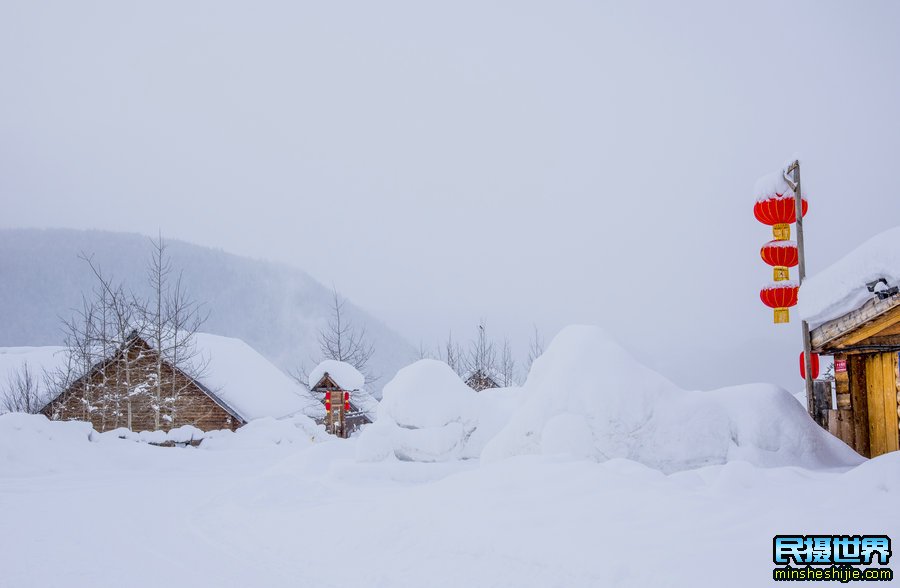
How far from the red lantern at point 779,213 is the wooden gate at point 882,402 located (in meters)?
3.06

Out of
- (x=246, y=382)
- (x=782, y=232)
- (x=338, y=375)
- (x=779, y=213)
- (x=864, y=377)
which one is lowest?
(x=246, y=382)

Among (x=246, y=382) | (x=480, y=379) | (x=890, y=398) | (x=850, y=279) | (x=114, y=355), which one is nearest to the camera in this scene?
(x=850, y=279)

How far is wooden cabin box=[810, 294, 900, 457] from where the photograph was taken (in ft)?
32.2

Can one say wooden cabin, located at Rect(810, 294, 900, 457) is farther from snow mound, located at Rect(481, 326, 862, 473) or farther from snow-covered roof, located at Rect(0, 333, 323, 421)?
snow-covered roof, located at Rect(0, 333, 323, 421)

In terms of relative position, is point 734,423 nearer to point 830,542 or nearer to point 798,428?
point 798,428

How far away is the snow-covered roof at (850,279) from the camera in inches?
325

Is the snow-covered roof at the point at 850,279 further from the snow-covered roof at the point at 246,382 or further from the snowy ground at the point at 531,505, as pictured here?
the snow-covered roof at the point at 246,382

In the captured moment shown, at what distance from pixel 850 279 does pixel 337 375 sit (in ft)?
72.0

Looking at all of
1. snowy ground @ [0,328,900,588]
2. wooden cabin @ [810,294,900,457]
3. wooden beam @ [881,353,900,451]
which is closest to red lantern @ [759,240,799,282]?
wooden cabin @ [810,294,900,457]

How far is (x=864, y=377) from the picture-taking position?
11.9 m

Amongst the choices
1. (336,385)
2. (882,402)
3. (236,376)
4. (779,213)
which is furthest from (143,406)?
(882,402)

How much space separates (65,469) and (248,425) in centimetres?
1355

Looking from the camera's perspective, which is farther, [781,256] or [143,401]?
[143,401]

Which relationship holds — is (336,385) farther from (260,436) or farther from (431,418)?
(431,418)
